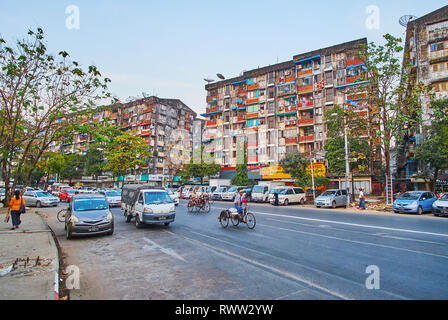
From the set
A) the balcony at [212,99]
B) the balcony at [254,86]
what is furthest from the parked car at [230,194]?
the balcony at [212,99]

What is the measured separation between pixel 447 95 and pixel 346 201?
60.9ft

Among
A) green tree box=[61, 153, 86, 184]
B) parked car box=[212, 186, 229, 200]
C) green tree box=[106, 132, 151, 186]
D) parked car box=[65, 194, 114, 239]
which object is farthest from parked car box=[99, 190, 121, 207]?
green tree box=[61, 153, 86, 184]

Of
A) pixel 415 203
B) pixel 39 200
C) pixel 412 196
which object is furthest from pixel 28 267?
pixel 39 200

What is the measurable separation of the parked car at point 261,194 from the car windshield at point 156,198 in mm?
20128

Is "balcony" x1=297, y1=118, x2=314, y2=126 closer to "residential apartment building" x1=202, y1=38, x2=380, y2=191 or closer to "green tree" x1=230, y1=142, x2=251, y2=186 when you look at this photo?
"residential apartment building" x1=202, y1=38, x2=380, y2=191

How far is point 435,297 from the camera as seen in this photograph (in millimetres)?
4840

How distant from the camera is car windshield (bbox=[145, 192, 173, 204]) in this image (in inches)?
541

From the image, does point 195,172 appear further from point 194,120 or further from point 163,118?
point 194,120

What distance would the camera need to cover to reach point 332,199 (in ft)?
83.9

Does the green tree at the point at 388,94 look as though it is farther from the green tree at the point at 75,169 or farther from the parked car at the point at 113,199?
the green tree at the point at 75,169

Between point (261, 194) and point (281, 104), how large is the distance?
24027mm

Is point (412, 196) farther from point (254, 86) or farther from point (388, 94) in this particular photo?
point (254, 86)

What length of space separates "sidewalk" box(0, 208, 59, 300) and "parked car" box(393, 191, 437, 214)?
2128cm

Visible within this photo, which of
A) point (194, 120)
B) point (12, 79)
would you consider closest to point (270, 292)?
point (12, 79)
